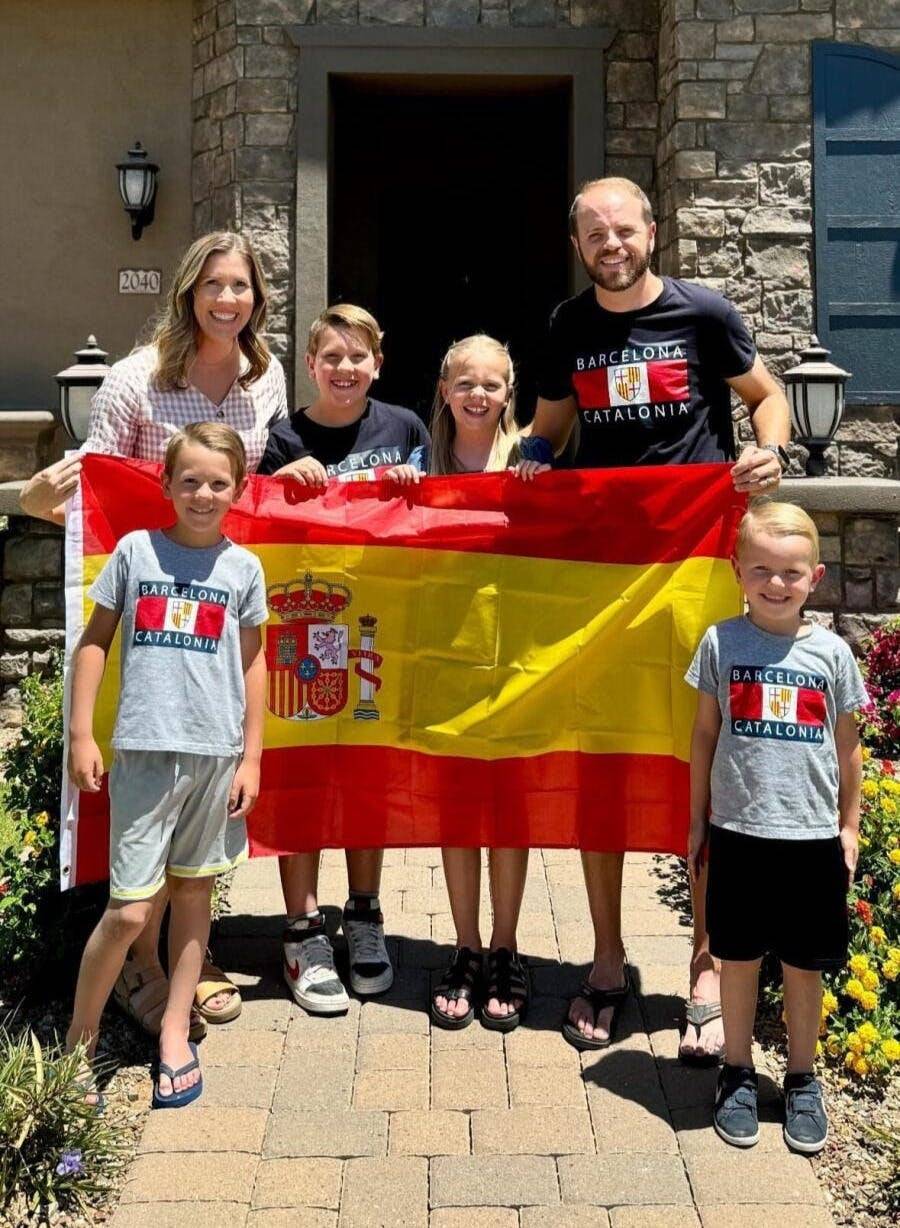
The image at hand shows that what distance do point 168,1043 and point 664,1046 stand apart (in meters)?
1.26

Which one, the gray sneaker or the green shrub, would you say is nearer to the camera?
the green shrub

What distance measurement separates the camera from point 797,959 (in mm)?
2875

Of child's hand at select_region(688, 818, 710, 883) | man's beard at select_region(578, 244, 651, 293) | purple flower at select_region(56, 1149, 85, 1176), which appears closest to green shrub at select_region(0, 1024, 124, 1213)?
purple flower at select_region(56, 1149, 85, 1176)

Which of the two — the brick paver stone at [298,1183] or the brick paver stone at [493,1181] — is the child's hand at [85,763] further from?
the brick paver stone at [493,1181]

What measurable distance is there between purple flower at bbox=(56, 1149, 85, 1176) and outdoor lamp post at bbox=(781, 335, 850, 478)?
621 centimetres

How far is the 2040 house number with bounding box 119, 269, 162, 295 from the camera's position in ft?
29.9

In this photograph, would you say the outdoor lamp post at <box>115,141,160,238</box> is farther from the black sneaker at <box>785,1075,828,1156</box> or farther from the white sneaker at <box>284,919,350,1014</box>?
the black sneaker at <box>785,1075,828,1156</box>

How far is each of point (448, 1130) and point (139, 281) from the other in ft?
24.5

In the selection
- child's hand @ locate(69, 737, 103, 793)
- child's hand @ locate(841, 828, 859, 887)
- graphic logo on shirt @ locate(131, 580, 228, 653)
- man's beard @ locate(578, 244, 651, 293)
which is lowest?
child's hand @ locate(841, 828, 859, 887)

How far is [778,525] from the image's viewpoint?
280cm

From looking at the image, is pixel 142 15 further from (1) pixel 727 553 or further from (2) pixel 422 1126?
(2) pixel 422 1126

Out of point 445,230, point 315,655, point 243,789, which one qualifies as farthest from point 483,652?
point 445,230

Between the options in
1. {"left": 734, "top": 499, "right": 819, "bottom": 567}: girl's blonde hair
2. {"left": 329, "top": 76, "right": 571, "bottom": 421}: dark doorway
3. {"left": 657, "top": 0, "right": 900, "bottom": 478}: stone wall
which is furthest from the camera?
{"left": 329, "top": 76, "right": 571, "bottom": 421}: dark doorway

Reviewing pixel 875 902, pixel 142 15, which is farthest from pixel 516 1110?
pixel 142 15
